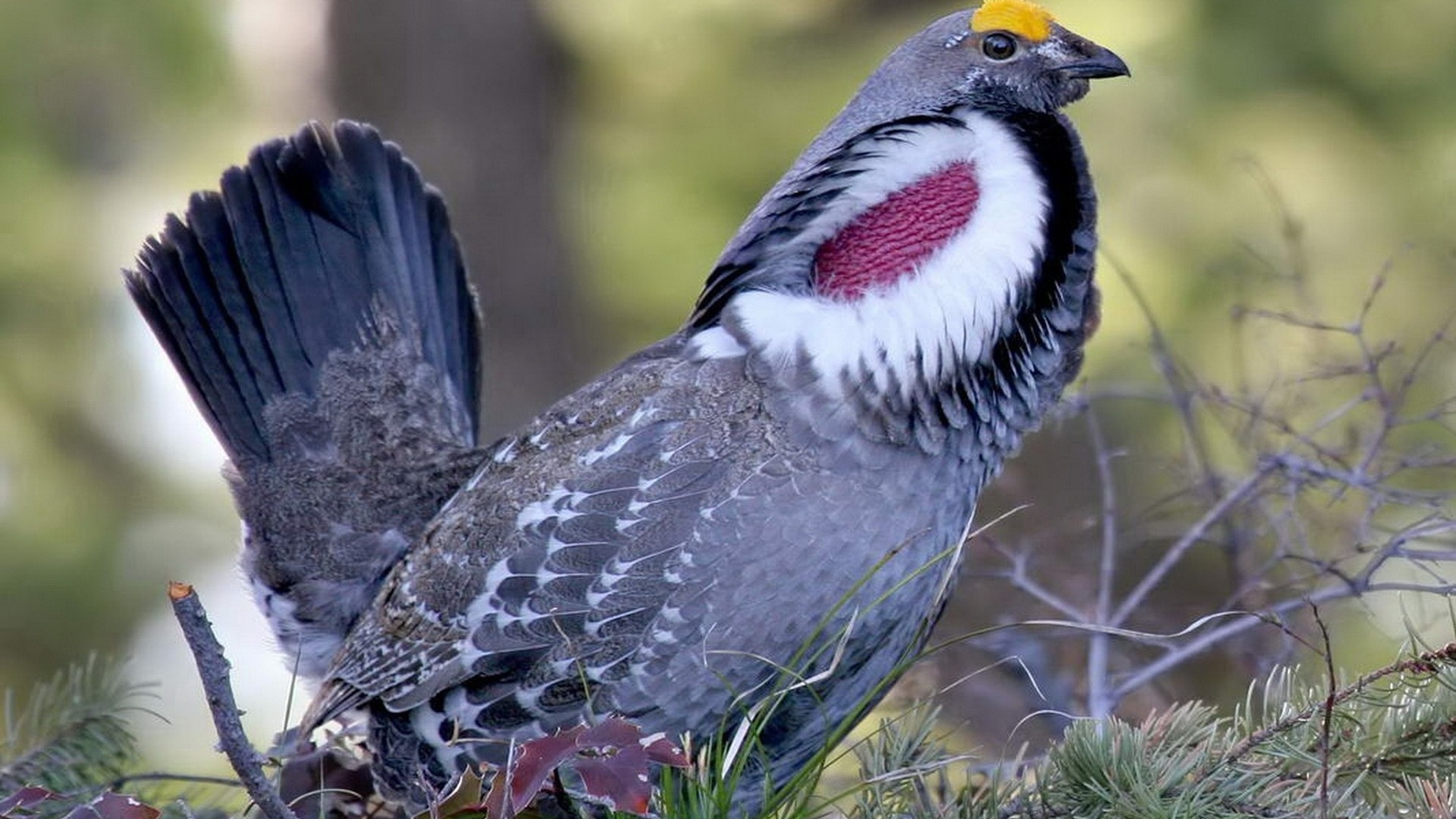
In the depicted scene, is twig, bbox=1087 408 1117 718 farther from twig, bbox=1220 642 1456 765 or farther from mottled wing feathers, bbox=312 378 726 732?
mottled wing feathers, bbox=312 378 726 732

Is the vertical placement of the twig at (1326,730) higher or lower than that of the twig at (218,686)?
lower

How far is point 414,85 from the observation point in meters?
7.54

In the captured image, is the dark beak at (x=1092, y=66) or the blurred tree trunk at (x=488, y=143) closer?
the dark beak at (x=1092, y=66)

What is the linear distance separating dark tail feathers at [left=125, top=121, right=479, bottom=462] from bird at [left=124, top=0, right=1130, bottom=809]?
23.4 inches

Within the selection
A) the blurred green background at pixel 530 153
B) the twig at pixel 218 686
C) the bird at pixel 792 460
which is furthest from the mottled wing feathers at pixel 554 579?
the blurred green background at pixel 530 153

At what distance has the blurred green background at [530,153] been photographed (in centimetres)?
696

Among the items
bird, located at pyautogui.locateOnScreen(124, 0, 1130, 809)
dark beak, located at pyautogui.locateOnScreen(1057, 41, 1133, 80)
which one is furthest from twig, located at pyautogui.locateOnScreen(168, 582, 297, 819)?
dark beak, located at pyautogui.locateOnScreen(1057, 41, 1133, 80)

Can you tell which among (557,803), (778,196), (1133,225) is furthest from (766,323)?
(1133,225)

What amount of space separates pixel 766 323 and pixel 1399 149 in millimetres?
4821

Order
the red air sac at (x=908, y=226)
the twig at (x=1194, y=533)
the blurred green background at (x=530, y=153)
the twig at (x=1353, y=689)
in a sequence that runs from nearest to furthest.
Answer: the twig at (x=1353, y=689) < the red air sac at (x=908, y=226) < the twig at (x=1194, y=533) < the blurred green background at (x=530, y=153)

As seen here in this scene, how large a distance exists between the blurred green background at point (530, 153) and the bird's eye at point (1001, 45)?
3.51 m

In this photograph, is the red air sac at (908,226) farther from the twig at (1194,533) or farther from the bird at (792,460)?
the twig at (1194,533)

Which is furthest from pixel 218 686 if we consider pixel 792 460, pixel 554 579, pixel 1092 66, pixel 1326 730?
pixel 1092 66

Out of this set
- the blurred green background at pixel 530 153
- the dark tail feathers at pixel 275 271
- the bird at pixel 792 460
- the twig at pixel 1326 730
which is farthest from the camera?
the blurred green background at pixel 530 153
